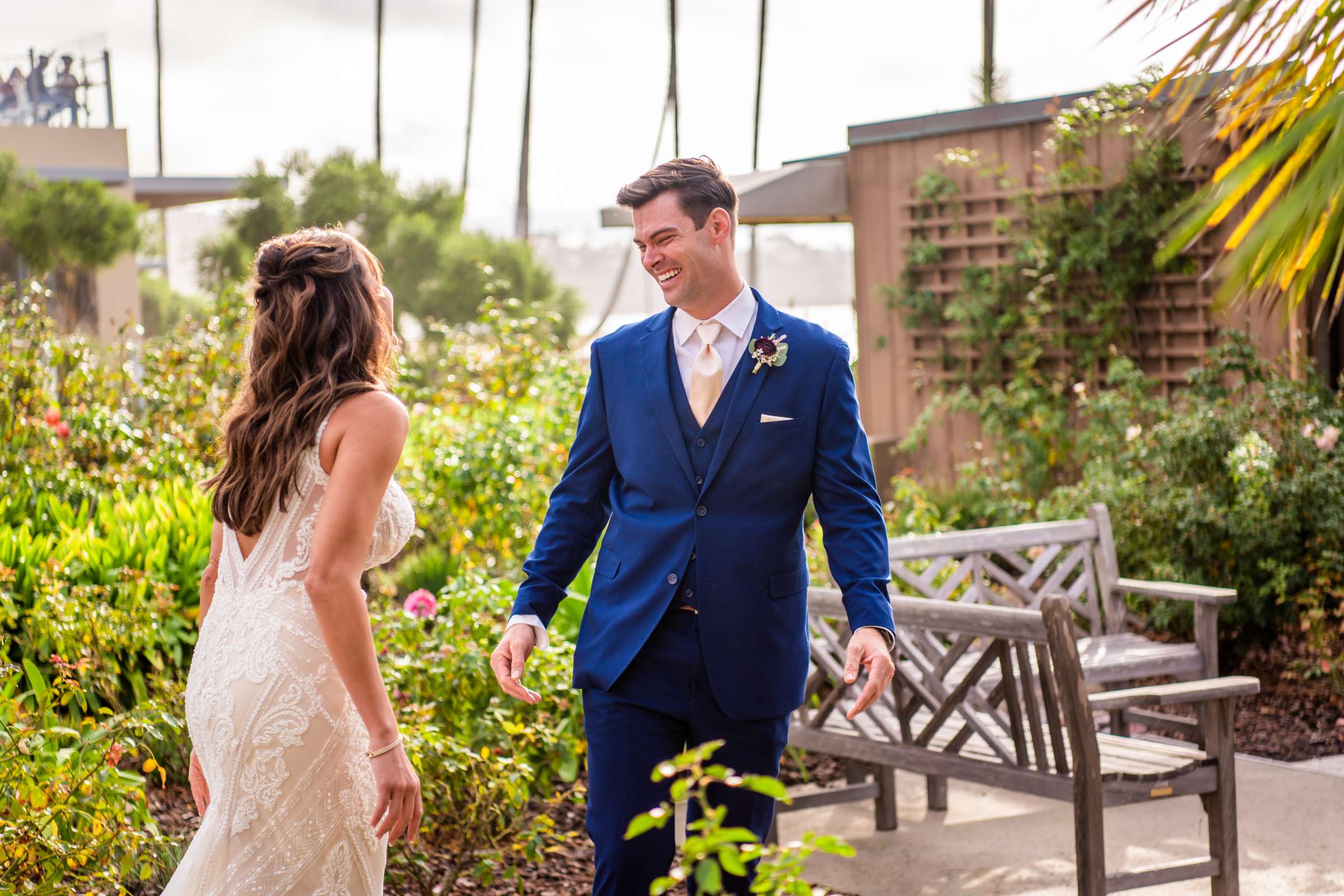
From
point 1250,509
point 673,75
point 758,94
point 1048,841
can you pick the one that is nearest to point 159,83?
point 673,75

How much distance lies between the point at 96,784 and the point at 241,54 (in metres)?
39.8

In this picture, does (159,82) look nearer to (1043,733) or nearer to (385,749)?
(1043,733)

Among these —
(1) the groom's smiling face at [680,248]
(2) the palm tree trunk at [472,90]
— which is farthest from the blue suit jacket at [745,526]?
(2) the palm tree trunk at [472,90]

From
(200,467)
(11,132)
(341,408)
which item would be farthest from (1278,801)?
(11,132)

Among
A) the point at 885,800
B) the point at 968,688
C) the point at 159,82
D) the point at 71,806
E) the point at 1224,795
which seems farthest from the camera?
→ the point at 159,82

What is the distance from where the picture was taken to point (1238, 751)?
5.25 meters

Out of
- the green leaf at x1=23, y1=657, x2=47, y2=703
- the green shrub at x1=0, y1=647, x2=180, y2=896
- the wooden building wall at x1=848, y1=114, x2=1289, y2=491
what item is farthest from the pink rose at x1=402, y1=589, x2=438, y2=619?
the wooden building wall at x1=848, y1=114, x2=1289, y2=491

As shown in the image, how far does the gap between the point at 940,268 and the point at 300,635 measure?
Answer: 8.74m

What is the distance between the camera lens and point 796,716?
4.35 metres

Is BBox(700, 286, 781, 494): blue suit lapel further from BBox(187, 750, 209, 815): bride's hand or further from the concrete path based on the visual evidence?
the concrete path

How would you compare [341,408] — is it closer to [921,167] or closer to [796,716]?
[796,716]

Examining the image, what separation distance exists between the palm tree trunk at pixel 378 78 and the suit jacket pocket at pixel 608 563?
3303 cm

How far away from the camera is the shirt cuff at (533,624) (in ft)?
8.48

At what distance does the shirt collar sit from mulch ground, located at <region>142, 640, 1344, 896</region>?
1.71 metres
